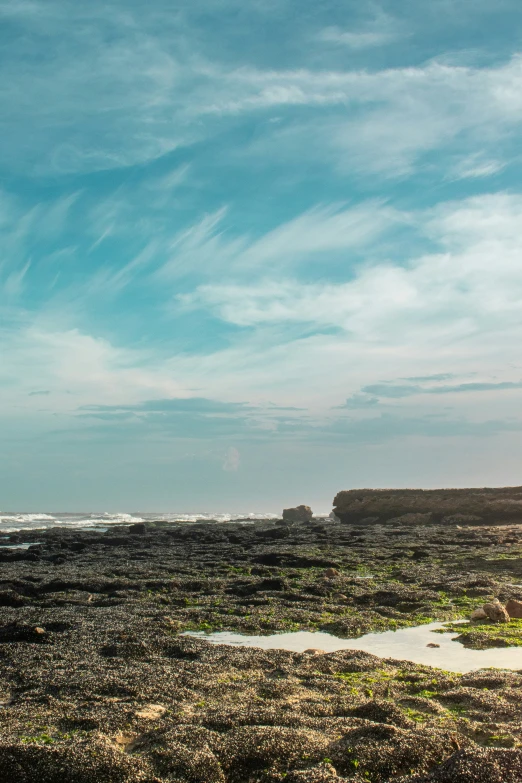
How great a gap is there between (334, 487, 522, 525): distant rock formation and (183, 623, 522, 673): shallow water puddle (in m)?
37.2

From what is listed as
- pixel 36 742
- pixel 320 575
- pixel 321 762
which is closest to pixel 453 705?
pixel 321 762

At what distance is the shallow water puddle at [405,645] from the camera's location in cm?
919

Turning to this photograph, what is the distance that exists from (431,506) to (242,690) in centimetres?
4598

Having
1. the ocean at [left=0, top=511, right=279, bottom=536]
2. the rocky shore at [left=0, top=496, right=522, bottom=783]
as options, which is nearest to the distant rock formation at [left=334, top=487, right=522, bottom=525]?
the ocean at [left=0, top=511, right=279, bottom=536]

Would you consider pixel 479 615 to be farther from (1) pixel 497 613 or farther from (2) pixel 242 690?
(2) pixel 242 690

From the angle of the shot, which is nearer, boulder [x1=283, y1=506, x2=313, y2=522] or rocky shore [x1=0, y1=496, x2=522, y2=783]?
rocky shore [x1=0, y1=496, x2=522, y2=783]

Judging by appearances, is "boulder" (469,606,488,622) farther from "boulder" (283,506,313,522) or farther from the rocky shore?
"boulder" (283,506,313,522)

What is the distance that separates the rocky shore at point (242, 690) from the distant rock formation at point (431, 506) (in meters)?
29.5

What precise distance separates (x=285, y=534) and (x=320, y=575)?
2007 centimetres

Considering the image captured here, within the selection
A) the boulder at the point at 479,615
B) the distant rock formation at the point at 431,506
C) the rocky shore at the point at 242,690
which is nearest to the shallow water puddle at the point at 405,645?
the rocky shore at the point at 242,690

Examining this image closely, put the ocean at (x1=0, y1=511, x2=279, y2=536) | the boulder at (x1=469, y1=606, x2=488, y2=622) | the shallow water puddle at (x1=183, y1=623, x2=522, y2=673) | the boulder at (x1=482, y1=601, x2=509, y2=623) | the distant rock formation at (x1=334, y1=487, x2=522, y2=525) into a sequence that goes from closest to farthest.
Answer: the shallow water puddle at (x1=183, y1=623, x2=522, y2=673) < the boulder at (x1=482, y1=601, x2=509, y2=623) < the boulder at (x1=469, y1=606, x2=488, y2=622) < the distant rock formation at (x1=334, y1=487, x2=522, y2=525) < the ocean at (x1=0, y1=511, x2=279, y2=536)

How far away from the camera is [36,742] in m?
5.82

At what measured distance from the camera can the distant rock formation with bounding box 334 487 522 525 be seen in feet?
152

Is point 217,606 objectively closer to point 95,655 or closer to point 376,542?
point 95,655
